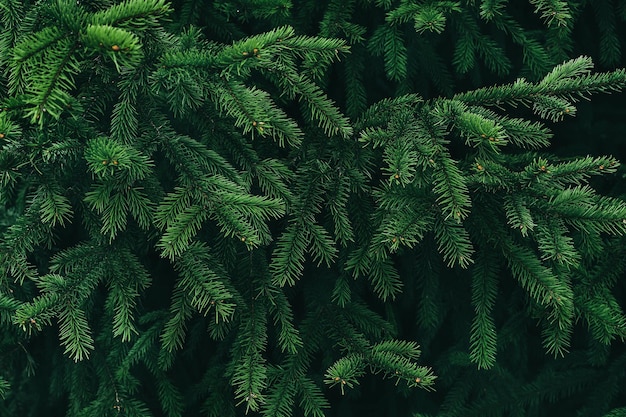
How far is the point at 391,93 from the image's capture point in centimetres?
262

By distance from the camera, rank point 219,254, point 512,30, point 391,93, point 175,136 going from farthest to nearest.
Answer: point 391,93, point 512,30, point 219,254, point 175,136

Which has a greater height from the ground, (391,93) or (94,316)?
(391,93)

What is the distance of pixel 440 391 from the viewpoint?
2.82 metres

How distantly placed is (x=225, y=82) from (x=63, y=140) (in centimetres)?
44

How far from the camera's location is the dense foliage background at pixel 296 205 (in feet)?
5.36

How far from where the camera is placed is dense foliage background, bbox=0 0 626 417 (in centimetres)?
163

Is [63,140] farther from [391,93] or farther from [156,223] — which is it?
[391,93]

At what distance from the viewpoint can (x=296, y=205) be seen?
6.23 ft

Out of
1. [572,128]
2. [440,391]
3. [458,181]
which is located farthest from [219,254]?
[572,128]

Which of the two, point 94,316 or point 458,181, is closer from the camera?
point 458,181

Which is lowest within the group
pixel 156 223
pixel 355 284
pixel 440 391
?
pixel 440 391

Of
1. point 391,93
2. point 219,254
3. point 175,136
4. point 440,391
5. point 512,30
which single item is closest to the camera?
point 175,136

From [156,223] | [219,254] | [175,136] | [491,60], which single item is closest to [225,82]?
[175,136]

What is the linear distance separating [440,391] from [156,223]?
1.65 metres
